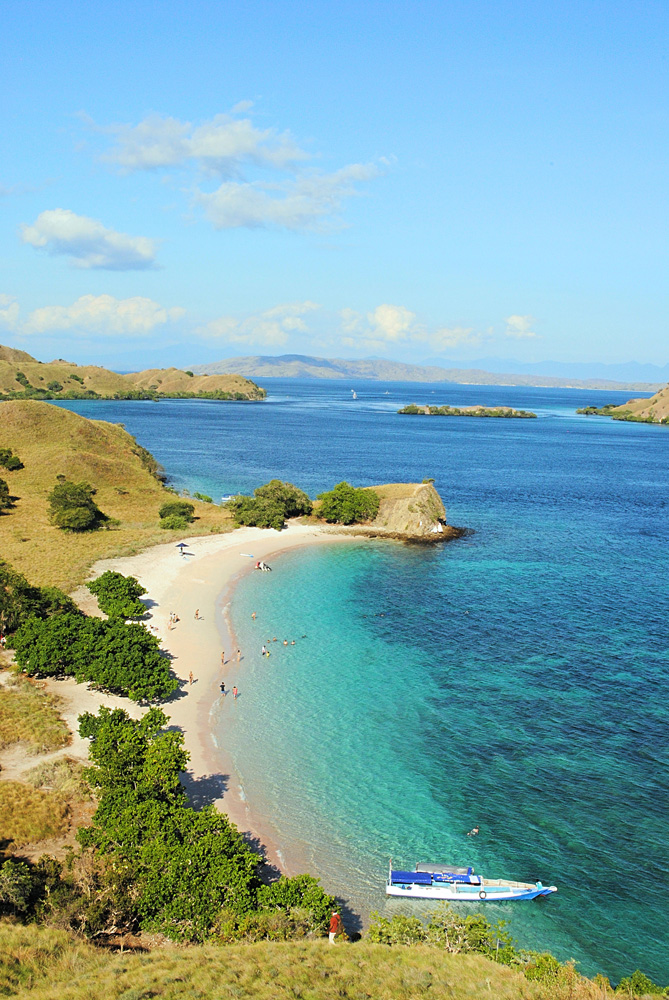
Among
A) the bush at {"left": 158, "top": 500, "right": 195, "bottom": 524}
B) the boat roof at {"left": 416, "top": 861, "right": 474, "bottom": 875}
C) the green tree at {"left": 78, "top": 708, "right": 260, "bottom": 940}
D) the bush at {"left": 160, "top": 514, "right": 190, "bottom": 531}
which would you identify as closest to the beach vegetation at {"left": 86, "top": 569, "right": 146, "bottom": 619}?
the green tree at {"left": 78, "top": 708, "right": 260, "bottom": 940}

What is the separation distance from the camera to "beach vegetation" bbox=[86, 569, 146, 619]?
4196cm

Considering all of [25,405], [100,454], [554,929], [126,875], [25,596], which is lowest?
[554,929]

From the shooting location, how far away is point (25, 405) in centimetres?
10606

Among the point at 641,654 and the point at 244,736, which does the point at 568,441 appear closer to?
the point at 641,654

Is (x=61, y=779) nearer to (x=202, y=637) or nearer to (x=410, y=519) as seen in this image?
(x=202, y=637)

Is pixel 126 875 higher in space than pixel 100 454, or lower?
lower

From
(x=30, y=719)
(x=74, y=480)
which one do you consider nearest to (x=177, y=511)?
(x=74, y=480)

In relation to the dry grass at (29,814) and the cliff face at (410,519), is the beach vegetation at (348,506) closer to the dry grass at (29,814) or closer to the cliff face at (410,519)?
the cliff face at (410,519)

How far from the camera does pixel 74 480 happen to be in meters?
85.6

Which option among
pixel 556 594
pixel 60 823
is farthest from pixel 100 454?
pixel 60 823

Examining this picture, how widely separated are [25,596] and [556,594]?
39785mm

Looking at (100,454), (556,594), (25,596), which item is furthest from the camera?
(100,454)

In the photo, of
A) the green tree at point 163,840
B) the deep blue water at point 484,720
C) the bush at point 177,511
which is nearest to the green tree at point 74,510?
the bush at point 177,511

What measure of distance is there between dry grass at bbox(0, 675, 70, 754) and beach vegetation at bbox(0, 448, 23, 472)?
61.6 metres
